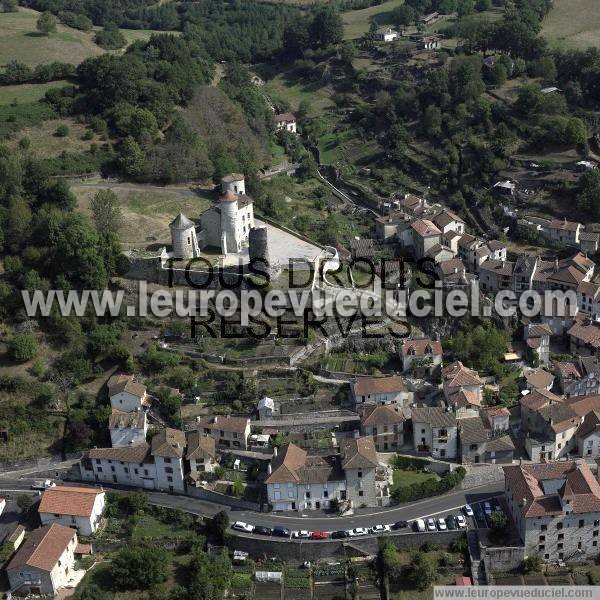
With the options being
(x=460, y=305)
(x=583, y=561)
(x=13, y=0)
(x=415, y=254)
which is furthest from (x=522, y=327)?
(x=13, y=0)

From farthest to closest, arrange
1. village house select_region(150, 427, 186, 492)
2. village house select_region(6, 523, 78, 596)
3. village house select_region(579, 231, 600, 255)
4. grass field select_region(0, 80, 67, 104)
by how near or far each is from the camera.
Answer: grass field select_region(0, 80, 67, 104)
village house select_region(579, 231, 600, 255)
village house select_region(150, 427, 186, 492)
village house select_region(6, 523, 78, 596)

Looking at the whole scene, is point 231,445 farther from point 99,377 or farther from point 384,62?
point 384,62

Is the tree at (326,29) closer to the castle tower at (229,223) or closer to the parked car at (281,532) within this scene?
the castle tower at (229,223)

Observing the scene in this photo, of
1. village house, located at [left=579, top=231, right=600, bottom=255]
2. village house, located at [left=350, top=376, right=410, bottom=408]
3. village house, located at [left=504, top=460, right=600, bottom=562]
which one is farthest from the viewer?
village house, located at [left=579, top=231, right=600, bottom=255]

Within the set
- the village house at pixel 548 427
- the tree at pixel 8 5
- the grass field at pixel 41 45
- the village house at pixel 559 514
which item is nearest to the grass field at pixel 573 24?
the grass field at pixel 41 45

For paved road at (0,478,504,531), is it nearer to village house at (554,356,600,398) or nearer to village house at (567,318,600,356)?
village house at (554,356,600,398)

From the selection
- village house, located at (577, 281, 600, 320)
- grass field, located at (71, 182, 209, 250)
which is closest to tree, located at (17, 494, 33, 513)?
grass field, located at (71, 182, 209, 250)
